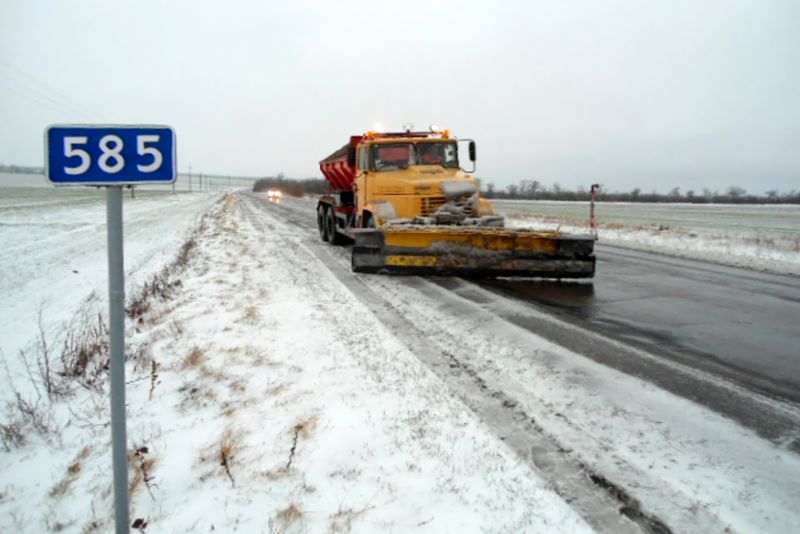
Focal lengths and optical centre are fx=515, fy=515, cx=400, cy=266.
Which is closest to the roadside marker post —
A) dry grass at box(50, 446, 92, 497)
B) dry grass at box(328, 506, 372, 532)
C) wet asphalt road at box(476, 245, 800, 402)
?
dry grass at box(328, 506, 372, 532)

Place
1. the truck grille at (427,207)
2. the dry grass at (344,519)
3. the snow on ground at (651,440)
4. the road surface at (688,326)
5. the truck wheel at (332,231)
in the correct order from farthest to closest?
the truck wheel at (332,231) → the truck grille at (427,207) → the road surface at (688,326) → the snow on ground at (651,440) → the dry grass at (344,519)

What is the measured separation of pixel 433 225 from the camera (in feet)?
31.1

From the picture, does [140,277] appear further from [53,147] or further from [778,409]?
[778,409]

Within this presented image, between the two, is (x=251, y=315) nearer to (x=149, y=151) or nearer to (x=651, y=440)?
(x=149, y=151)

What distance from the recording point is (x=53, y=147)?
2.10 metres

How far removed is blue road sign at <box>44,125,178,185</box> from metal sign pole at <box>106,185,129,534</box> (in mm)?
89

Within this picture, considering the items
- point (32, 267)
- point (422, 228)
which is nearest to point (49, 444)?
point (422, 228)

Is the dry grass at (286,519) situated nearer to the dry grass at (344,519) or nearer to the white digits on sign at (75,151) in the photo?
the dry grass at (344,519)

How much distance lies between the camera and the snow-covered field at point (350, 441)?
2.66 metres

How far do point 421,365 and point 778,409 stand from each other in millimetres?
2700

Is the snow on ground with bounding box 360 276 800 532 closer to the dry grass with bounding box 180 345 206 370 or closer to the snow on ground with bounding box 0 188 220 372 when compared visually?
the dry grass with bounding box 180 345 206 370

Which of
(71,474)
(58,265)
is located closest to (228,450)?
(71,474)

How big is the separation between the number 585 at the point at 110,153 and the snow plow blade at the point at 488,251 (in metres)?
6.69

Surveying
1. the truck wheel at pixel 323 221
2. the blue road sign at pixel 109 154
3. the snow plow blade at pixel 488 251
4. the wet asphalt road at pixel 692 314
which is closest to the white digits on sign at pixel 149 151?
the blue road sign at pixel 109 154
